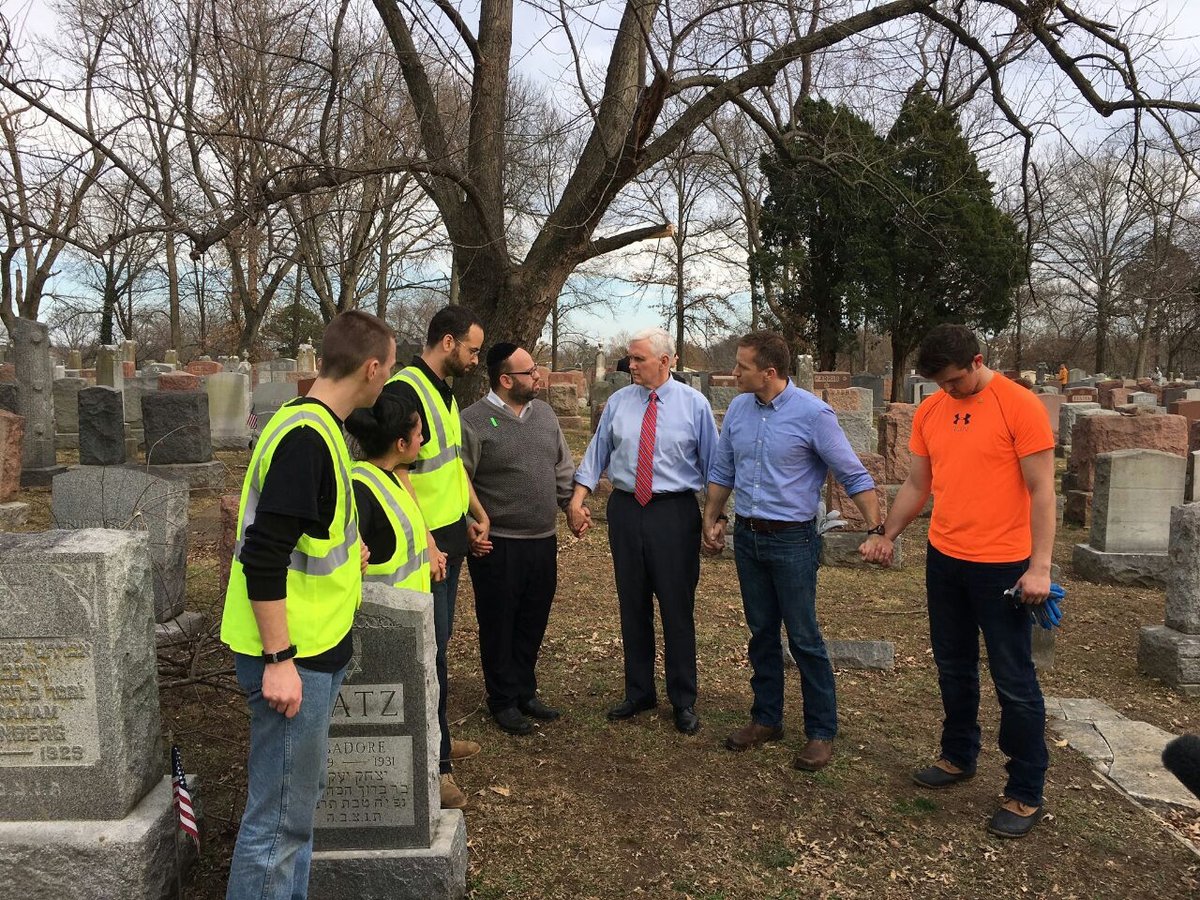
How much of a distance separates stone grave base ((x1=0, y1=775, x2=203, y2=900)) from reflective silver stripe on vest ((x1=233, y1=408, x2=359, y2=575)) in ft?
3.63

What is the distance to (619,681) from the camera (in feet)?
17.2

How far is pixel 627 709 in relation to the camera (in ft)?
15.2

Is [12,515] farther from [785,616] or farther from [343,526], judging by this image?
[343,526]

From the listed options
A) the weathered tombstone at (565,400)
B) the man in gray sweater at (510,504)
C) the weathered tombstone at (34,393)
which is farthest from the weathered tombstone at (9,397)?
the man in gray sweater at (510,504)

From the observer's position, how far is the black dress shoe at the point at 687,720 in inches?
176

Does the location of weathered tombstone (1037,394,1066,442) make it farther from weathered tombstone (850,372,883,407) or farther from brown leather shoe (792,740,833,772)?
brown leather shoe (792,740,833,772)

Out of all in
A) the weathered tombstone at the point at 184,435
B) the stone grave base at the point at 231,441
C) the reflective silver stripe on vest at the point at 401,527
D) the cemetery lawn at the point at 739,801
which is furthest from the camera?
the stone grave base at the point at 231,441

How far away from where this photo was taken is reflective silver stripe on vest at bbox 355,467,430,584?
3020mm

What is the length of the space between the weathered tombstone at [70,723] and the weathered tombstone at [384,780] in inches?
21.4

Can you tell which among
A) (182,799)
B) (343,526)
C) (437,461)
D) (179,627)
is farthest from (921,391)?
(343,526)

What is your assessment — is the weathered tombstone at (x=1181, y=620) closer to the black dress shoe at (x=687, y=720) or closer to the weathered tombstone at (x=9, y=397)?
the black dress shoe at (x=687, y=720)

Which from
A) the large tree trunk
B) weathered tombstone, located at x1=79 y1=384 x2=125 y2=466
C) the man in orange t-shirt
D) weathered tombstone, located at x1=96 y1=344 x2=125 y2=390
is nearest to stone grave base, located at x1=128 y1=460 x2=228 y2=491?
weathered tombstone, located at x1=79 y1=384 x2=125 y2=466

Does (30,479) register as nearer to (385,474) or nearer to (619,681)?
(619,681)

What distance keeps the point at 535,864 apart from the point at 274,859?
1.27 meters
